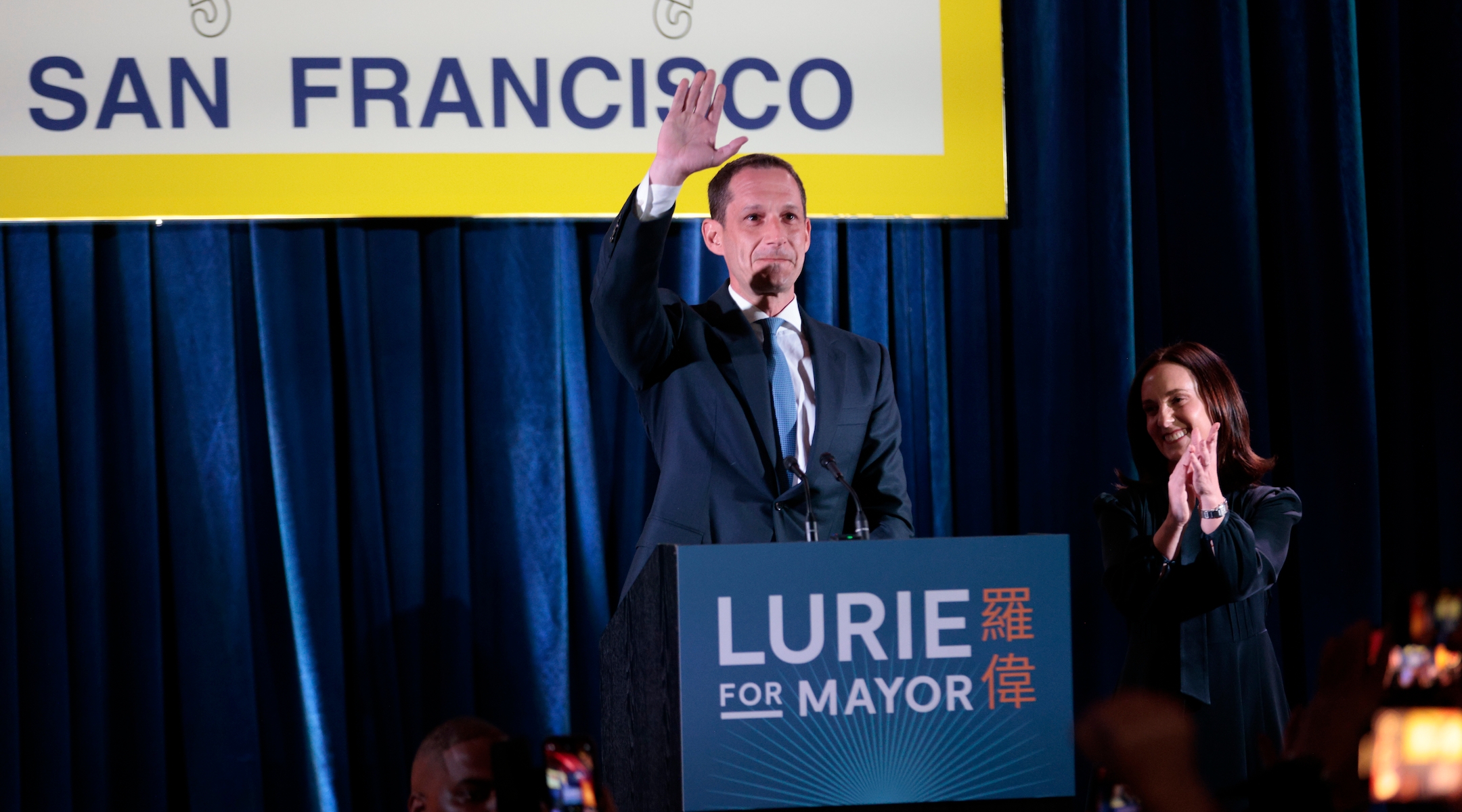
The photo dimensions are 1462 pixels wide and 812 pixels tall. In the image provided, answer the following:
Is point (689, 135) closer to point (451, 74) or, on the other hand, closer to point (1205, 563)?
point (1205, 563)

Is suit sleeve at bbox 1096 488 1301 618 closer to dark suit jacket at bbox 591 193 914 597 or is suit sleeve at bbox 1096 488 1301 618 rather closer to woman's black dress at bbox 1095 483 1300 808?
woman's black dress at bbox 1095 483 1300 808

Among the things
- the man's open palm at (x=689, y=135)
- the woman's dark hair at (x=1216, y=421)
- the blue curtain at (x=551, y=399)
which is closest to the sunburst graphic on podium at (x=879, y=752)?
the man's open palm at (x=689, y=135)

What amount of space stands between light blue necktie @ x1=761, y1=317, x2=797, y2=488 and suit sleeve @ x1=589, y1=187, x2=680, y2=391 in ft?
0.62

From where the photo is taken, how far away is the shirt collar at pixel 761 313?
2.24 m

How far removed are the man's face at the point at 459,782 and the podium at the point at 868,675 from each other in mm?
379

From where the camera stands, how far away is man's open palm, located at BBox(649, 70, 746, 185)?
1913mm

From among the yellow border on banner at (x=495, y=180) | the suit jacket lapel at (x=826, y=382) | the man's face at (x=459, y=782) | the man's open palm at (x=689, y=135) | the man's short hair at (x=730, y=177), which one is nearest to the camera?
the man's face at (x=459, y=782)

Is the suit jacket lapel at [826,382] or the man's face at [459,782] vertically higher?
the suit jacket lapel at [826,382]

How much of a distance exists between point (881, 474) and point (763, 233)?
444mm

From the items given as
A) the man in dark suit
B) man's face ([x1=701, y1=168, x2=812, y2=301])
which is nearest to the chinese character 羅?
the man in dark suit

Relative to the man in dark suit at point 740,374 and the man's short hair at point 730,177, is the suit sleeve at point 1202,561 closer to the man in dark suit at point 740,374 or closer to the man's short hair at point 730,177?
the man in dark suit at point 740,374

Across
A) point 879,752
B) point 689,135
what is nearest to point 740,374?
point 689,135

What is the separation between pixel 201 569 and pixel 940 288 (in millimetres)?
1888

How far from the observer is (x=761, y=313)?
88.4 inches
